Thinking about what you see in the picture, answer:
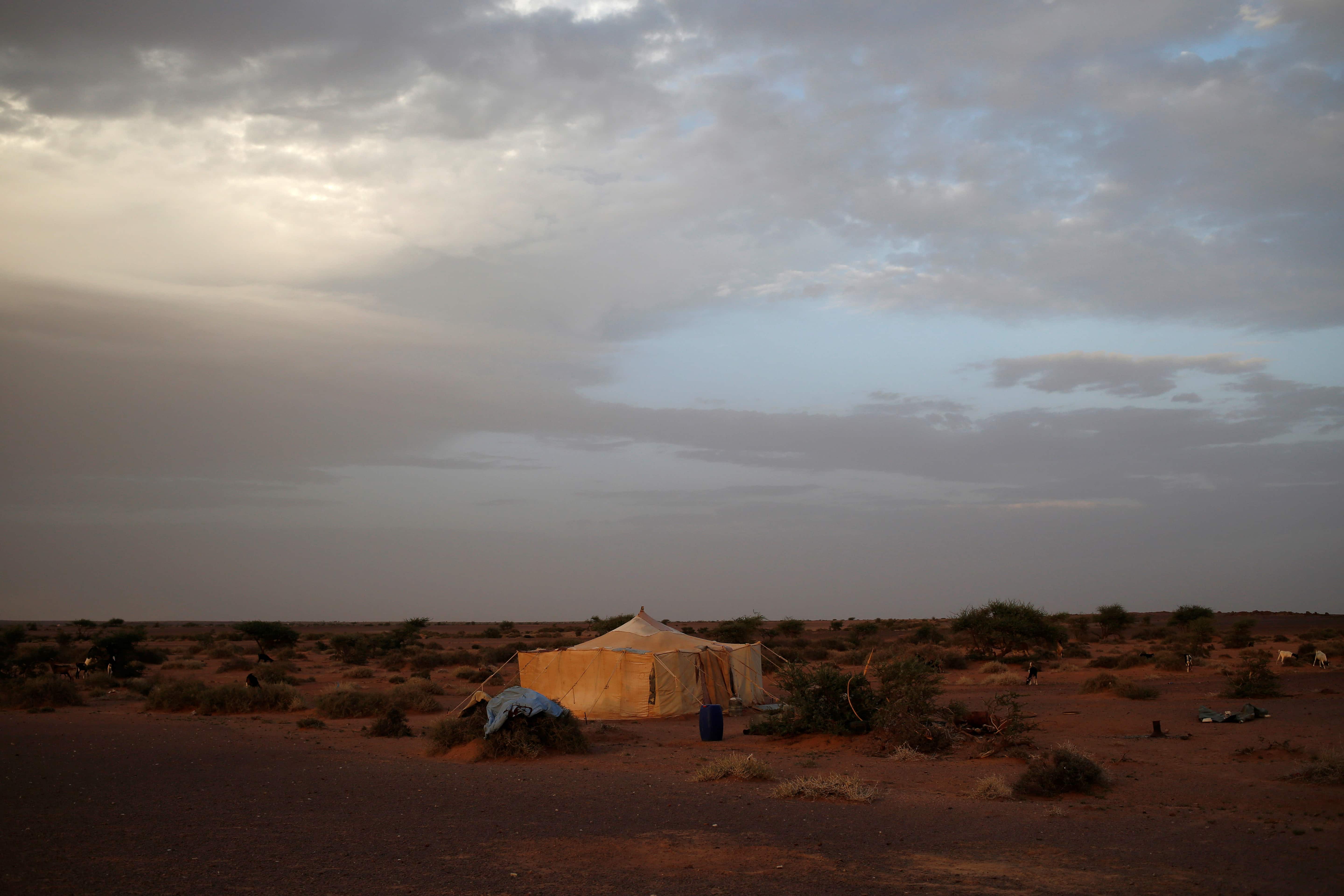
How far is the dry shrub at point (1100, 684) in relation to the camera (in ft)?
86.2

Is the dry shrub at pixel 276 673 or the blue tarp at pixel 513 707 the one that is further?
the dry shrub at pixel 276 673

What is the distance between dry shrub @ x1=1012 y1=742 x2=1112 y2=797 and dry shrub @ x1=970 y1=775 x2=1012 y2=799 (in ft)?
0.60

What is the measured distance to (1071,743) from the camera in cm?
1592

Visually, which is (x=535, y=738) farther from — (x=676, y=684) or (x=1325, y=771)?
(x=1325, y=771)

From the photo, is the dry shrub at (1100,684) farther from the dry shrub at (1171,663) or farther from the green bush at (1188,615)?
the green bush at (1188,615)

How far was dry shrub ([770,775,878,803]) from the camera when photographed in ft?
40.3

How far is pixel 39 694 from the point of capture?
2441 cm

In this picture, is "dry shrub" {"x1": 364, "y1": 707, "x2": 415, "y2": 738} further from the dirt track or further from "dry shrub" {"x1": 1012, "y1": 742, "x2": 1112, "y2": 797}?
"dry shrub" {"x1": 1012, "y1": 742, "x2": 1112, "y2": 797}

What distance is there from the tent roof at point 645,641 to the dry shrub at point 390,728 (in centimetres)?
586

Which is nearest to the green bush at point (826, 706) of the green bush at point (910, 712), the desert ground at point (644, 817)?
the desert ground at point (644, 817)

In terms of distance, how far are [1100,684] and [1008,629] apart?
677 inches

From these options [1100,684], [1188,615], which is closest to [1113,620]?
[1188,615]

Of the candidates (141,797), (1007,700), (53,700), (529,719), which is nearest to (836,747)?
(1007,700)

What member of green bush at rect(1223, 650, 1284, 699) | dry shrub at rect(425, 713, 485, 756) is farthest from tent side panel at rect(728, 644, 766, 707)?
green bush at rect(1223, 650, 1284, 699)
